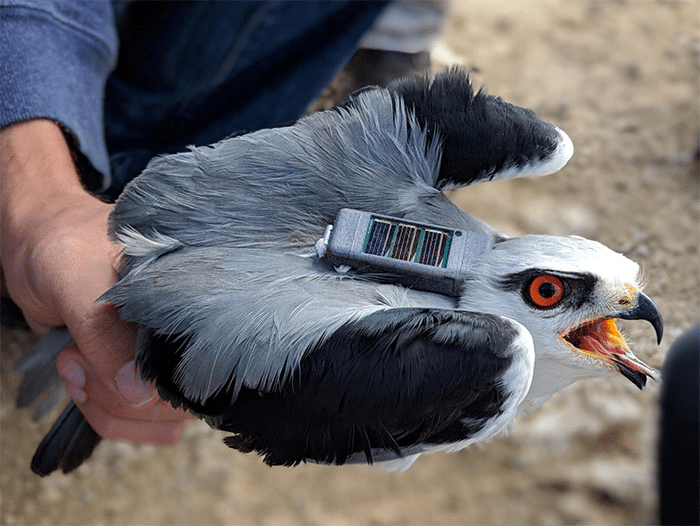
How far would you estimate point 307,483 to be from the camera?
228cm

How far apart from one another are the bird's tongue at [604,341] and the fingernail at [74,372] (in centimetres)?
92

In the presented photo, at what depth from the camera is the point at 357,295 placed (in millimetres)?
1092

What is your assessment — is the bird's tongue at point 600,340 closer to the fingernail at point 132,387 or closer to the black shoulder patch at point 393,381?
the black shoulder patch at point 393,381

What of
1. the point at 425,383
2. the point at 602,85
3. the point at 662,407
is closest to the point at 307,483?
the point at 425,383

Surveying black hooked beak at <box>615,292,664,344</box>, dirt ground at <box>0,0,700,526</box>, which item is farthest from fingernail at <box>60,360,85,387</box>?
black hooked beak at <box>615,292,664,344</box>

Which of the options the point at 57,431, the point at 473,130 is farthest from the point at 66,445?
the point at 473,130

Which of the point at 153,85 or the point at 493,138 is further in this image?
the point at 153,85

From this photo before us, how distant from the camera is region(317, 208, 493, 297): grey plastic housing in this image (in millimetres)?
1100

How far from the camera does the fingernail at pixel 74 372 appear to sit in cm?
142

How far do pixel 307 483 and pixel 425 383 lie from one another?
1.39 meters

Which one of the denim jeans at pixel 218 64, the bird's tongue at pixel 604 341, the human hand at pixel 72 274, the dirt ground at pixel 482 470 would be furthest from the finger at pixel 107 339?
the dirt ground at pixel 482 470

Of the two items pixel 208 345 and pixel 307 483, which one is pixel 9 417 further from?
pixel 208 345

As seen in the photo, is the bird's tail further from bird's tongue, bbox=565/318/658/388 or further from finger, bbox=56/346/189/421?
bird's tongue, bbox=565/318/658/388

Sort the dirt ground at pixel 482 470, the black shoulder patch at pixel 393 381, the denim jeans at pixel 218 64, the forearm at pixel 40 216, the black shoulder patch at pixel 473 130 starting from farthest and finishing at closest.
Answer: the dirt ground at pixel 482 470 < the denim jeans at pixel 218 64 < the forearm at pixel 40 216 < the black shoulder patch at pixel 473 130 < the black shoulder patch at pixel 393 381
